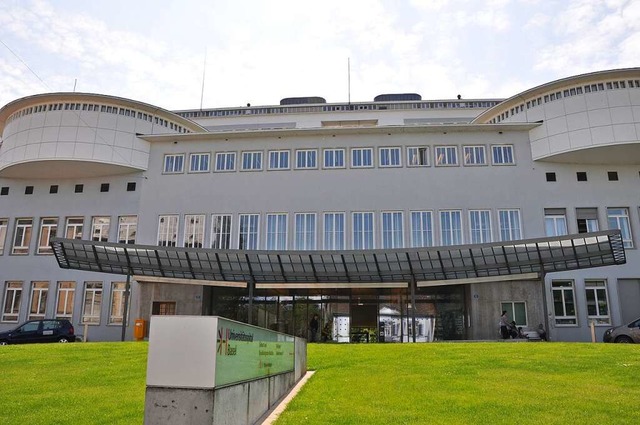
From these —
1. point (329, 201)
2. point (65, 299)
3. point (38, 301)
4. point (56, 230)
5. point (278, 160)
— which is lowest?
point (38, 301)

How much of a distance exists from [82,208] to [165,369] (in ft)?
97.7

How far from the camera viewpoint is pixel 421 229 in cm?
2905

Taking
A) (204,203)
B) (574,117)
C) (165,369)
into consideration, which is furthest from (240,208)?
(165,369)

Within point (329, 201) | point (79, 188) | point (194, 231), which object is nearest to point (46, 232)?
point (79, 188)

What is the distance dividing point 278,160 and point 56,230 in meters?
14.0

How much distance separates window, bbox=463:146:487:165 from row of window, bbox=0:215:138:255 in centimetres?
1922

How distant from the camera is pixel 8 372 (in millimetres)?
11883

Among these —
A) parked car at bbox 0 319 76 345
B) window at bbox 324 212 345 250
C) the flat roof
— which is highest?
window at bbox 324 212 345 250

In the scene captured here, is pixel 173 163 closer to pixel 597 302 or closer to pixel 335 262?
pixel 335 262

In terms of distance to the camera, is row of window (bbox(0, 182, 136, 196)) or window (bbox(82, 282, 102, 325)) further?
row of window (bbox(0, 182, 136, 196))

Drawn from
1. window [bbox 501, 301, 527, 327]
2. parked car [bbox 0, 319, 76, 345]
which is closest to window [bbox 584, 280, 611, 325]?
window [bbox 501, 301, 527, 327]

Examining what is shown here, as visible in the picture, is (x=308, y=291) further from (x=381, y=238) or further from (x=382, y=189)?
(x=382, y=189)

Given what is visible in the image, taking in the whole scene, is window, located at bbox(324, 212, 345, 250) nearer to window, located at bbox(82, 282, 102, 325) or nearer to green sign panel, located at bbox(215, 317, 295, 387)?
window, located at bbox(82, 282, 102, 325)

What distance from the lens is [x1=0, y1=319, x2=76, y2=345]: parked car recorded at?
23656 mm
